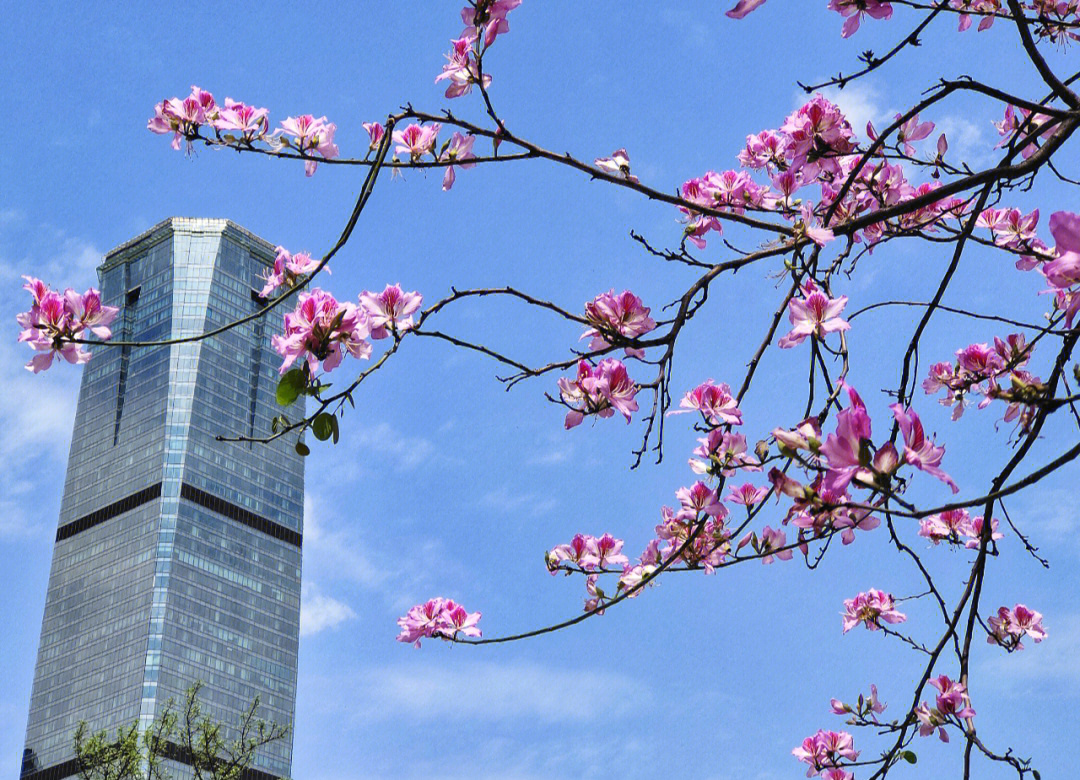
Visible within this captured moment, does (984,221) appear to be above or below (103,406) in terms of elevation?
below

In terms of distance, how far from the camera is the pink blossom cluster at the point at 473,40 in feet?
6.59

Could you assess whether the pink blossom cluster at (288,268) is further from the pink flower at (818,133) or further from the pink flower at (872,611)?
the pink flower at (872,611)

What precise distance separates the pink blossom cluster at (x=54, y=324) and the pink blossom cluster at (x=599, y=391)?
907mm

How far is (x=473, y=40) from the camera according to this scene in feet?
6.76

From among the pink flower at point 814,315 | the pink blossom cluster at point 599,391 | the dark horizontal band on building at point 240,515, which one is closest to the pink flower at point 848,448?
the pink flower at point 814,315

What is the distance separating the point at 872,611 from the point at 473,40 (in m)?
1.85

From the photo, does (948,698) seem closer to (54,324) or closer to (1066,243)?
(1066,243)

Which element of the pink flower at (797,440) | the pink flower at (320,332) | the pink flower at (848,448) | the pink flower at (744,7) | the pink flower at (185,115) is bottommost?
the pink flower at (848,448)

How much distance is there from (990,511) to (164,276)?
62664 millimetres

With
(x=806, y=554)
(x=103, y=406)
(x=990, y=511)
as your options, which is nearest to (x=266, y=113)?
(x=806, y=554)

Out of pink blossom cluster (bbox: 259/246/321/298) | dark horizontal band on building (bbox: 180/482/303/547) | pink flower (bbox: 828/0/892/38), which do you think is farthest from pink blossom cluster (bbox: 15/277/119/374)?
dark horizontal band on building (bbox: 180/482/303/547)

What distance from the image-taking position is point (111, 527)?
2286 inches

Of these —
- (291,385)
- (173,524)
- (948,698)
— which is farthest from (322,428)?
(173,524)

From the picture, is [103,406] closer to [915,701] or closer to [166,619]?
[166,619]
